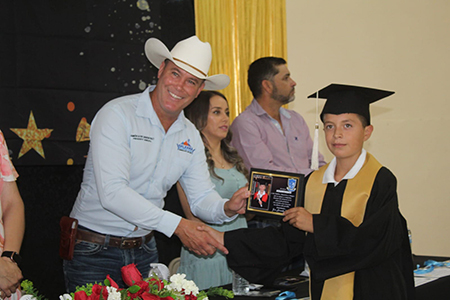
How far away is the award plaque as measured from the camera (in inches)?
95.7

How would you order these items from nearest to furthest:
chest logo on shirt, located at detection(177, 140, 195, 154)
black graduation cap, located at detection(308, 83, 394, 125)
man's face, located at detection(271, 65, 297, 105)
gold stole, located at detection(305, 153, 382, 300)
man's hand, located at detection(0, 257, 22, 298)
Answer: man's hand, located at detection(0, 257, 22, 298) → gold stole, located at detection(305, 153, 382, 300) → black graduation cap, located at detection(308, 83, 394, 125) → chest logo on shirt, located at detection(177, 140, 195, 154) → man's face, located at detection(271, 65, 297, 105)

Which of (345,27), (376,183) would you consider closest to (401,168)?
(345,27)

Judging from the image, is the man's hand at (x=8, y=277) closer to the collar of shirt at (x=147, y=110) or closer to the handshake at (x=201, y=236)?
the handshake at (x=201, y=236)

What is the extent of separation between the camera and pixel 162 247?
169 inches

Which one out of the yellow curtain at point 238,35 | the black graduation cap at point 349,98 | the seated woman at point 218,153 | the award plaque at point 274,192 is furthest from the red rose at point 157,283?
the yellow curtain at point 238,35

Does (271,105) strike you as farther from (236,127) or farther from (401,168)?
(401,168)

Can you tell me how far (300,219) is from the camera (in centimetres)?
230

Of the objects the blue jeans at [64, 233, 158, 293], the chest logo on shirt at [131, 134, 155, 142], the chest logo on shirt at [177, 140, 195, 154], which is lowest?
the blue jeans at [64, 233, 158, 293]

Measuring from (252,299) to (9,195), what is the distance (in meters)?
1.27

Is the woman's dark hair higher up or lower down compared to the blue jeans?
higher up

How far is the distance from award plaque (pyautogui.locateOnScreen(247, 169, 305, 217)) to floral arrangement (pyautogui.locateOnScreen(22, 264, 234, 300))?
3.98ft

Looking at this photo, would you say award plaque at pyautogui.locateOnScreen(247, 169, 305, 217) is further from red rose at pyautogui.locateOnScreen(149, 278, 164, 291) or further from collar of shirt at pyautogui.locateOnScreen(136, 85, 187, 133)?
red rose at pyautogui.locateOnScreen(149, 278, 164, 291)

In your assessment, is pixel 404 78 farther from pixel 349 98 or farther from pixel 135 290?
pixel 135 290

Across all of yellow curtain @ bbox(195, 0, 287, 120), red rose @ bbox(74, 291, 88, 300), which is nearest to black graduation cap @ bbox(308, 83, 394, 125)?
red rose @ bbox(74, 291, 88, 300)
